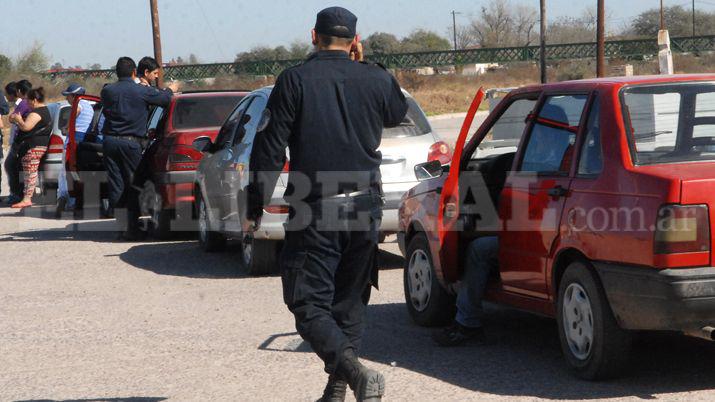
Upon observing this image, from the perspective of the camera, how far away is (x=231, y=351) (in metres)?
7.18

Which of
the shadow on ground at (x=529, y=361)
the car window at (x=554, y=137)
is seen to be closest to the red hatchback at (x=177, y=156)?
the shadow on ground at (x=529, y=361)

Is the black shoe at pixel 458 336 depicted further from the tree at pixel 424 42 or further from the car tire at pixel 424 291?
the tree at pixel 424 42

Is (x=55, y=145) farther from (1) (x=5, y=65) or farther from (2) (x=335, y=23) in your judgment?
(1) (x=5, y=65)

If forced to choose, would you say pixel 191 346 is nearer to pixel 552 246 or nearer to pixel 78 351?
pixel 78 351

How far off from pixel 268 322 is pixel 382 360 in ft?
4.95

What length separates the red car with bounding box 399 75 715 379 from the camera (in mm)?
5371

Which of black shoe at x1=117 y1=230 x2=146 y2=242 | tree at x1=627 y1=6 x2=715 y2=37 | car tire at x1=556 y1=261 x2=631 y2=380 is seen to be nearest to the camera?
car tire at x1=556 y1=261 x2=631 y2=380

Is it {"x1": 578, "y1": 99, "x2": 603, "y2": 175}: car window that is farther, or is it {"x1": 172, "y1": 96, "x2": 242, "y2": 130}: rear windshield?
{"x1": 172, "y1": 96, "x2": 242, "y2": 130}: rear windshield

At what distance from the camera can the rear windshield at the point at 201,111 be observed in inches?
505

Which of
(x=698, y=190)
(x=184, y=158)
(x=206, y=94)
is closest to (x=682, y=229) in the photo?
(x=698, y=190)

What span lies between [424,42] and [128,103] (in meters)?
106

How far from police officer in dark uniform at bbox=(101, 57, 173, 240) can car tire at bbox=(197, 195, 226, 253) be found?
147cm

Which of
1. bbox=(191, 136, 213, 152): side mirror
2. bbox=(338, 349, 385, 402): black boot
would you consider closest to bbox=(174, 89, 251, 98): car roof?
bbox=(191, 136, 213, 152): side mirror

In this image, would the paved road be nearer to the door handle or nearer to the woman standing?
the door handle
